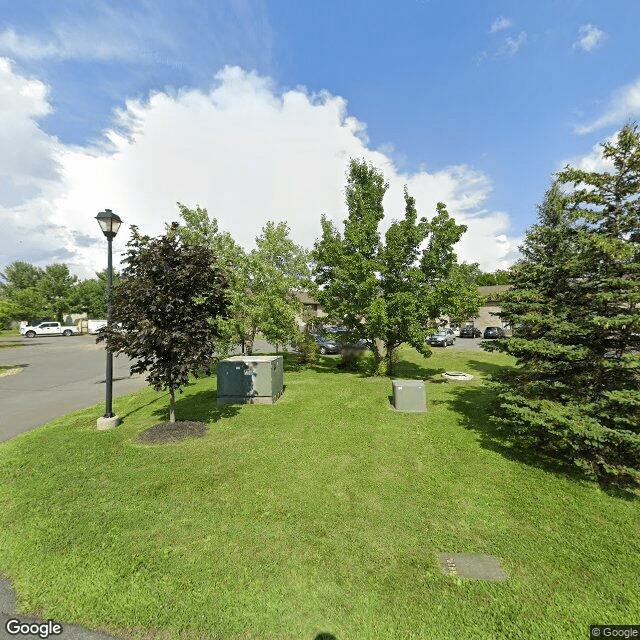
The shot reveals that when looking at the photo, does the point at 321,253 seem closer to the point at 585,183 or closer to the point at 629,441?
the point at 585,183

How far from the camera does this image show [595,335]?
20.4 ft

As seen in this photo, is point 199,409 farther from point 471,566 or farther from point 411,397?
point 471,566

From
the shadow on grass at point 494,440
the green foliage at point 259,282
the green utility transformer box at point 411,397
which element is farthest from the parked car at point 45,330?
the shadow on grass at point 494,440

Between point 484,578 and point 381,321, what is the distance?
11517 mm

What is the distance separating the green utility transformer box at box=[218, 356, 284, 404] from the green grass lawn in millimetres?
3094

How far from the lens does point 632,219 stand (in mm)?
5891

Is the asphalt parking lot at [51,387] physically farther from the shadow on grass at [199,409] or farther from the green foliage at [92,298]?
the green foliage at [92,298]

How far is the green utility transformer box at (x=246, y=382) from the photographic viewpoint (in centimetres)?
1195

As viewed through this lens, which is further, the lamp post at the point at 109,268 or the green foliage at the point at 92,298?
the green foliage at the point at 92,298

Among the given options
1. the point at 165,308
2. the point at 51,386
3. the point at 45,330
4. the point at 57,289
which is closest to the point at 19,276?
the point at 57,289

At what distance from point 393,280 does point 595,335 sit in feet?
33.9

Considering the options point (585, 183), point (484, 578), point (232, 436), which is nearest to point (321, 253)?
point (232, 436)

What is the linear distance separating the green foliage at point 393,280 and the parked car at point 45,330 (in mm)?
43241

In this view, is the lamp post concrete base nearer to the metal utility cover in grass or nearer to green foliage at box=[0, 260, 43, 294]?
the metal utility cover in grass
